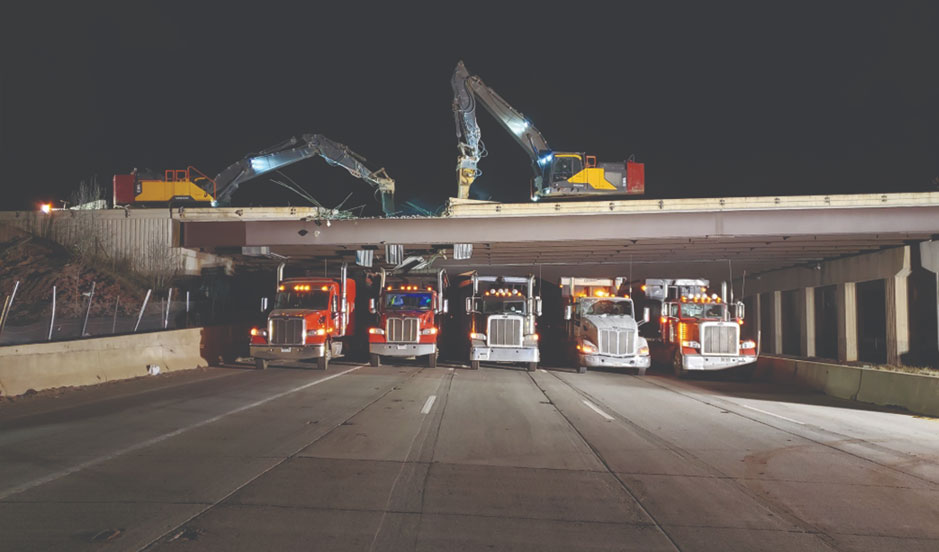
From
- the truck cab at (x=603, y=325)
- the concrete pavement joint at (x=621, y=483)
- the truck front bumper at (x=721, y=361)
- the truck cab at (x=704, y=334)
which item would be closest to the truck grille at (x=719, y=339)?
the truck cab at (x=704, y=334)

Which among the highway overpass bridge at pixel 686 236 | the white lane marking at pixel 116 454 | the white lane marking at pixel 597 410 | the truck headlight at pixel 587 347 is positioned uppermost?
the highway overpass bridge at pixel 686 236

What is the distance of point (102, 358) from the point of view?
18625mm

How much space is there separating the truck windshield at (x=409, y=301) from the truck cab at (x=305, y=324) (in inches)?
66.2

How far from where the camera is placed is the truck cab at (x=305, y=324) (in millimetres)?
23141

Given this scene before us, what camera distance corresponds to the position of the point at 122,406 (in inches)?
550

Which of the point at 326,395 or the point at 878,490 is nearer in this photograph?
the point at 878,490

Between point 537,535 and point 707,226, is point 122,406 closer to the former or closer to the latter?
point 537,535

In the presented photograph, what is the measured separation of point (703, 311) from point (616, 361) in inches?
147

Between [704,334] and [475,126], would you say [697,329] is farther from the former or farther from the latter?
[475,126]

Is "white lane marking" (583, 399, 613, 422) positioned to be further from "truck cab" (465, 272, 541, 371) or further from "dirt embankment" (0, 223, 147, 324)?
"dirt embankment" (0, 223, 147, 324)

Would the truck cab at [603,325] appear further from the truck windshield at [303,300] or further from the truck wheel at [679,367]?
the truck windshield at [303,300]

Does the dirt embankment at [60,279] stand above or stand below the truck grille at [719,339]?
above

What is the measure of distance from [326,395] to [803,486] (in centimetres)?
1100

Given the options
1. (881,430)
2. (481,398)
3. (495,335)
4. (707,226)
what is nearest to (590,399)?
(481,398)
